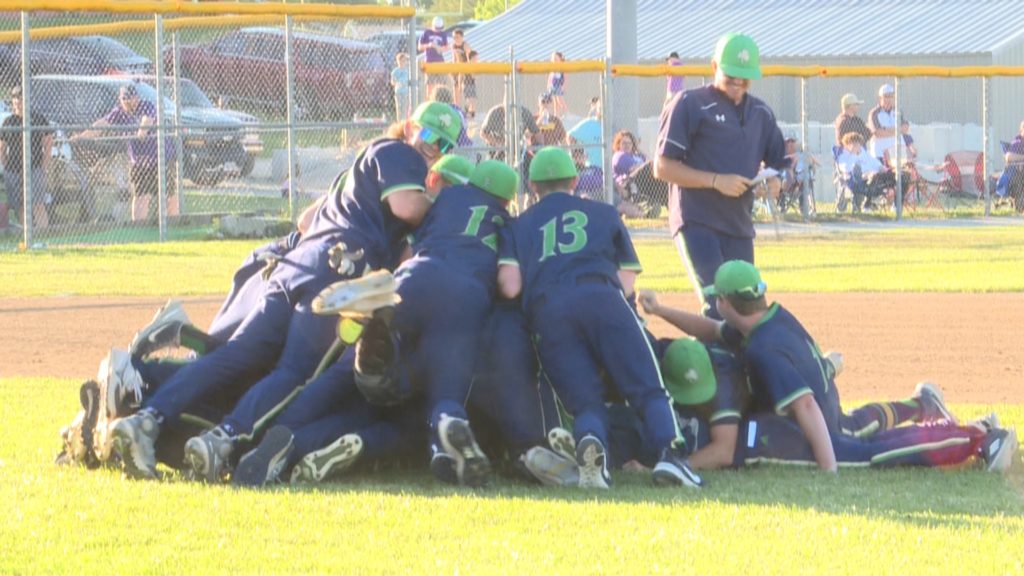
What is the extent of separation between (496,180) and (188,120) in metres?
16.0

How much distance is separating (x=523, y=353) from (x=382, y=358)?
2.69ft

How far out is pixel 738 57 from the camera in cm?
877

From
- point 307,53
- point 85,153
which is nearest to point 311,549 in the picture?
point 85,153

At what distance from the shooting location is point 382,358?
22.7 feet

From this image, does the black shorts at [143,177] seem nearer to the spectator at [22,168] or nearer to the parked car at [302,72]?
the spectator at [22,168]

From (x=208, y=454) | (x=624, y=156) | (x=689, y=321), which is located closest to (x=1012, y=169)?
(x=624, y=156)

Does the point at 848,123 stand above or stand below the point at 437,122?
above

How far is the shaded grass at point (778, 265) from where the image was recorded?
50.7 ft

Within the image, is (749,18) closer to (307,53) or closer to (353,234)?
(307,53)

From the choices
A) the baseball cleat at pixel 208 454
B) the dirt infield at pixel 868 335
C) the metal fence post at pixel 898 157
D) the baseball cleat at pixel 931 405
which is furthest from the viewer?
the metal fence post at pixel 898 157

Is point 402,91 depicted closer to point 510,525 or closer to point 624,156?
point 624,156

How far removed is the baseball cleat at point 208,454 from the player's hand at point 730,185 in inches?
122

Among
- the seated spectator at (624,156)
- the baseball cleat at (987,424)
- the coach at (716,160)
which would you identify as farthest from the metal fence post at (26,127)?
the baseball cleat at (987,424)

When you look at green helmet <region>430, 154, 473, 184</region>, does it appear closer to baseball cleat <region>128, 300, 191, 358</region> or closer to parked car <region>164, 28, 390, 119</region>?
baseball cleat <region>128, 300, 191, 358</region>
